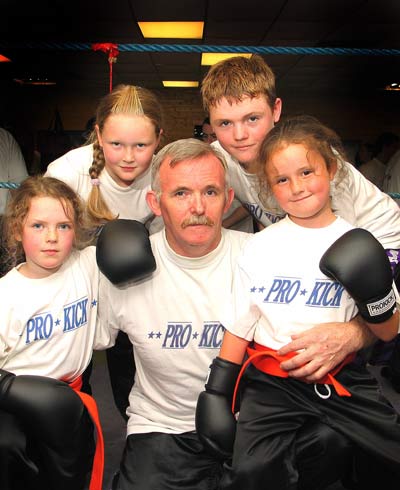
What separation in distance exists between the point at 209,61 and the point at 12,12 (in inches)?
153

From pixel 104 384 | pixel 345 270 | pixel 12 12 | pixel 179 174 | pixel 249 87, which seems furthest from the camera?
pixel 12 12

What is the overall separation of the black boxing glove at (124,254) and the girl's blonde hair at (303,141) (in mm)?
402

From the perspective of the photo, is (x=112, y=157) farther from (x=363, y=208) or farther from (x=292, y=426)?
(x=292, y=426)

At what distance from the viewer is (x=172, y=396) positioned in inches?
63.4

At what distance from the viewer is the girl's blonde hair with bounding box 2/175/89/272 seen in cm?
154

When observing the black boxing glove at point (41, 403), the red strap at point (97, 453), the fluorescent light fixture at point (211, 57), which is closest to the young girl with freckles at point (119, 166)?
the red strap at point (97, 453)

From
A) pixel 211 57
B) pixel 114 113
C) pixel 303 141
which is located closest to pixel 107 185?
pixel 114 113

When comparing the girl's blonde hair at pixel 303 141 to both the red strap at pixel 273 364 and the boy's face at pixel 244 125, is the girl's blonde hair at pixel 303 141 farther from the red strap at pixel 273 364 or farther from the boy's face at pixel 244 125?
the red strap at pixel 273 364

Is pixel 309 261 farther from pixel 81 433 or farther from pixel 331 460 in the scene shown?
pixel 81 433

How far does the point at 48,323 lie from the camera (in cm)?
148

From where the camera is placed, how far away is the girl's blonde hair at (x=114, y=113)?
6.09 feet

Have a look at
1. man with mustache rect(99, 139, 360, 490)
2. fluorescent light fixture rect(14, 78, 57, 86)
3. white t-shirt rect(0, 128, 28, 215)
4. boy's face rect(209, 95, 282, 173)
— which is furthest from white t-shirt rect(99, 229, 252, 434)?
fluorescent light fixture rect(14, 78, 57, 86)

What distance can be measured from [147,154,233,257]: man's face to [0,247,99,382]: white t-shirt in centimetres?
33

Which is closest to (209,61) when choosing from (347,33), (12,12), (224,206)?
(347,33)
